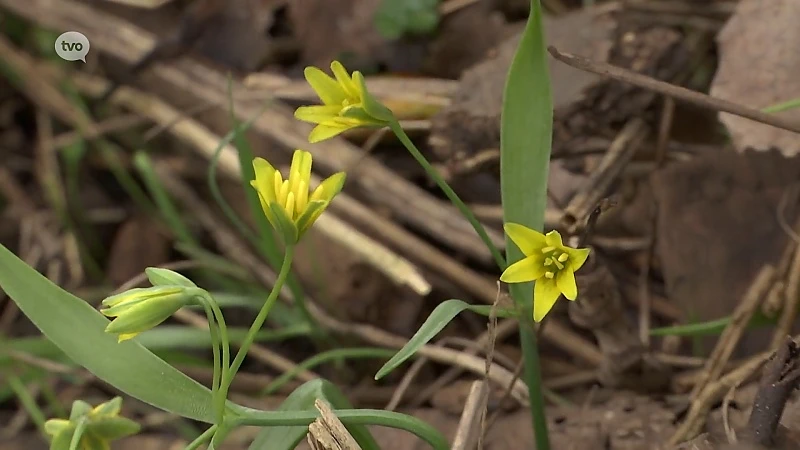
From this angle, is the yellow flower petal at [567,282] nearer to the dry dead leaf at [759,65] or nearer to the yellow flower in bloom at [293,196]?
the yellow flower in bloom at [293,196]

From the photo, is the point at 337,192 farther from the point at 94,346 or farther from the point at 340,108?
the point at 94,346

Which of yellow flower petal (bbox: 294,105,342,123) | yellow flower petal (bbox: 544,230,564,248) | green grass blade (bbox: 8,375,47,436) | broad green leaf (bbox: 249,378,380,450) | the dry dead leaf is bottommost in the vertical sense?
green grass blade (bbox: 8,375,47,436)

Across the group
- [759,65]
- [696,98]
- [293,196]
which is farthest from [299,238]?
[759,65]

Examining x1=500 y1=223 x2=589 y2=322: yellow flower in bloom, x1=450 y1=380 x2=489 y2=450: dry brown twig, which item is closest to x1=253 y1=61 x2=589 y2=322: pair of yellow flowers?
x1=500 y1=223 x2=589 y2=322: yellow flower in bloom

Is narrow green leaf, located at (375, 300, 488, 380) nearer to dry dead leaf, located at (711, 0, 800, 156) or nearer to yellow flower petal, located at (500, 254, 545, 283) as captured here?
yellow flower petal, located at (500, 254, 545, 283)

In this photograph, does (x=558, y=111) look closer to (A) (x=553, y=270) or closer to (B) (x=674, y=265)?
(B) (x=674, y=265)
